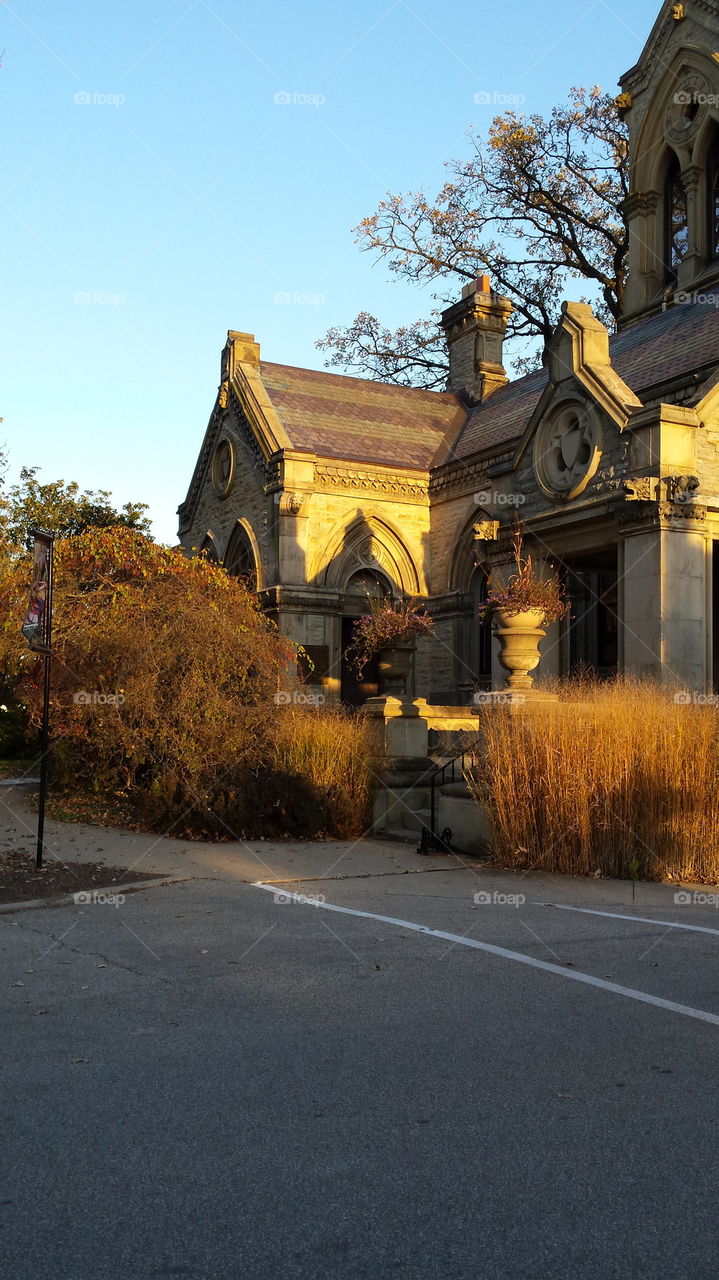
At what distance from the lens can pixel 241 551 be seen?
100 feet

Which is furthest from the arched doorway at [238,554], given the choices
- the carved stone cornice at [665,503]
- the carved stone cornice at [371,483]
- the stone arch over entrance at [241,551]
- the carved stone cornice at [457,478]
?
the carved stone cornice at [665,503]

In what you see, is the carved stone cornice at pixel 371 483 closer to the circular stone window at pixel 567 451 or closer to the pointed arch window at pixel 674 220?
the circular stone window at pixel 567 451

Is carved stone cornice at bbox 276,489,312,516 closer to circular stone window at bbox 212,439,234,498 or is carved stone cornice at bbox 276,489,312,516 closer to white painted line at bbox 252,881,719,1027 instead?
circular stone window at bbox 212,439,234,498

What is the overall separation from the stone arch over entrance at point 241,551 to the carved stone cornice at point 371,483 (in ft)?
9.02

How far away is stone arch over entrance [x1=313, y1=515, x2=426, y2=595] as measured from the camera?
2739cm

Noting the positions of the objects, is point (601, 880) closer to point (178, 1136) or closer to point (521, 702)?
point (521, 702)

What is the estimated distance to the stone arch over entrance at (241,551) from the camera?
94.4ft

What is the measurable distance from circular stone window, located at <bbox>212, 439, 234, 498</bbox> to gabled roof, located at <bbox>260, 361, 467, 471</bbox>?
87.0 inches

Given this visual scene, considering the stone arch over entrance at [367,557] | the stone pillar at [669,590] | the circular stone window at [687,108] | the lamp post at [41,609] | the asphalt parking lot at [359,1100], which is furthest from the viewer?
the circular stone window at [687,108]

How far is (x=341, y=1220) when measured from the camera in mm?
3279

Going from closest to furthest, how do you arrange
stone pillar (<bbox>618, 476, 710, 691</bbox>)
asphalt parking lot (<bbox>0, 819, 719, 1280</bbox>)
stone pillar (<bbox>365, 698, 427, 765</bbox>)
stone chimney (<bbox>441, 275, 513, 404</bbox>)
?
asphalt parking lot (<bbox>0, 819, 719, 1280</bbox>) < stone pillar (<bbox>365, 698, 427, 765</bbox>) < stone pillar (<bbox>618, 476, 710, 691</bbox>) < stone chimney (<bbox>441, 275, 513, 404</bbox>)

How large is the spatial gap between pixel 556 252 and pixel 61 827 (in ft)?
115

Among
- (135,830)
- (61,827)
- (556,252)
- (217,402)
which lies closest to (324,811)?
(135,830)

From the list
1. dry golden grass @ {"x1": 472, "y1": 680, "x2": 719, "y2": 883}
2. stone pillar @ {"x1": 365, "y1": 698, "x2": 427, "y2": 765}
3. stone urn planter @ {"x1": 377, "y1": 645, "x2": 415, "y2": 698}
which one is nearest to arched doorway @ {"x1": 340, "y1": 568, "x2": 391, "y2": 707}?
stone urn planter @ {"x1": 377, "y1": 645, "x2": 415, "y2": 698}
